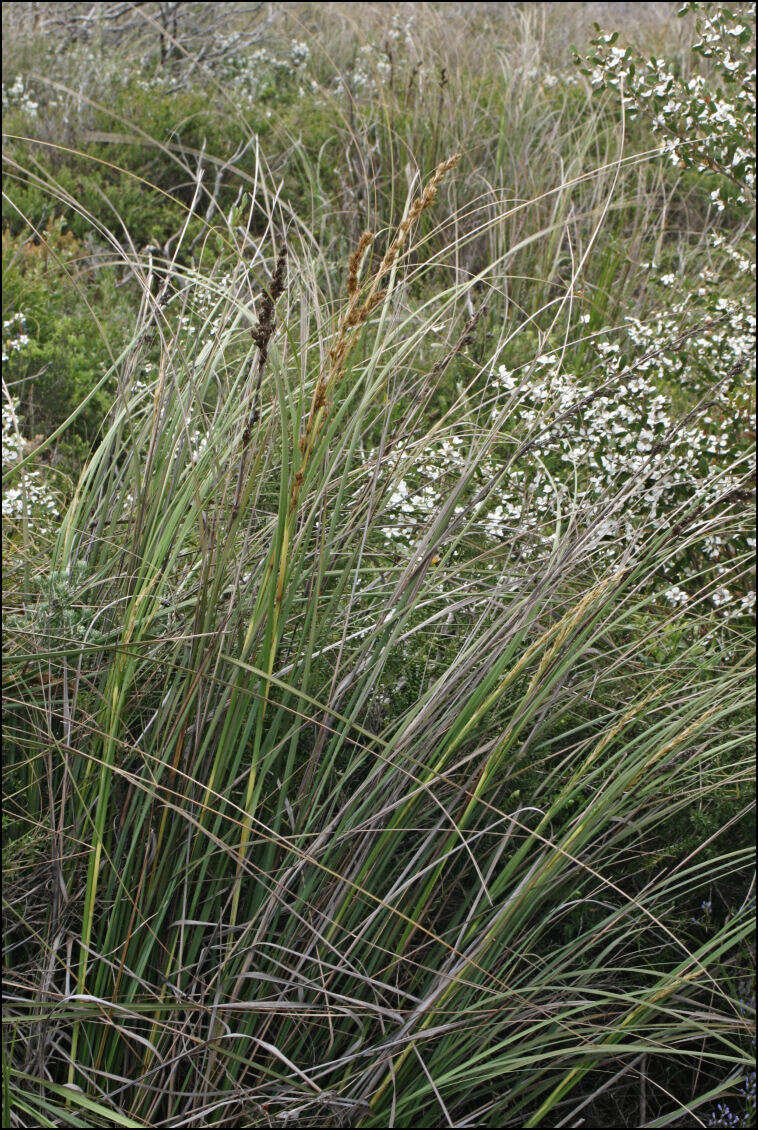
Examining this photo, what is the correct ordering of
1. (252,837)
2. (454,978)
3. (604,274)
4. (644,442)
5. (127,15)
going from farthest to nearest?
1. (127,15)
2. (604,274)
3. (644,442)
4. (252,837)
5. (454,978)

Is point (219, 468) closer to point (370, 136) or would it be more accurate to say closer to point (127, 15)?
point (370, 136)

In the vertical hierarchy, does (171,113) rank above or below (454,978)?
above

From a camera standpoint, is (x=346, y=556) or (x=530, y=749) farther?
(x=346, y=556)

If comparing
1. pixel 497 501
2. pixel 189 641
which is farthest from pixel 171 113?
pixel 189 641

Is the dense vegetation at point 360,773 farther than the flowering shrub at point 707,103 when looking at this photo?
No

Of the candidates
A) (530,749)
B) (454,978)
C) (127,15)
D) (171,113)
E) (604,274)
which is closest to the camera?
(454,978)

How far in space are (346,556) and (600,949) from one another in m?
0.89

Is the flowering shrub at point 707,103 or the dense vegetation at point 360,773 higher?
the flowering shrub at point 707,103

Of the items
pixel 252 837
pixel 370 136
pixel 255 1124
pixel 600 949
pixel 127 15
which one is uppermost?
pixel 127 15

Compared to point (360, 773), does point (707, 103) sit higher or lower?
higher

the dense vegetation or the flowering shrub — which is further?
the flowering shrub

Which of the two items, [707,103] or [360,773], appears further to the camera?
[707,103]

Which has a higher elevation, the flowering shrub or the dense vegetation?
the flowering shrub

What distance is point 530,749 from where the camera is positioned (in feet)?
5.67
